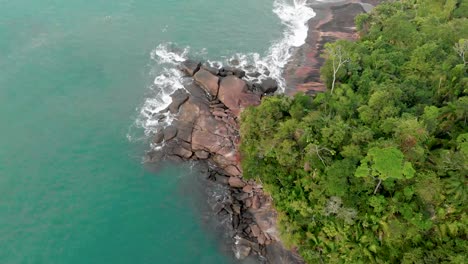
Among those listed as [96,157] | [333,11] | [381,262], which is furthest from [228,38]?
[381,262]

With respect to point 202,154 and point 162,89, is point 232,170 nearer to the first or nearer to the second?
point 202,154

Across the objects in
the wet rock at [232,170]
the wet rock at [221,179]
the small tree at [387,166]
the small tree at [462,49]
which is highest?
the small tree at [462,49]

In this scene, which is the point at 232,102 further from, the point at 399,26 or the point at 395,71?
the point at 399,26

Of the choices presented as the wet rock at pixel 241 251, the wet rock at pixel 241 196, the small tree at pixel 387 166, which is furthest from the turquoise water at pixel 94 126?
the small tree at pixel 387 166

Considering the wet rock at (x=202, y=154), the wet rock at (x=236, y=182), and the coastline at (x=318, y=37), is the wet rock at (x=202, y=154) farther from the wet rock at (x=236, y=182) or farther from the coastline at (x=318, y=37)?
the coastline at (x=318, y=37)

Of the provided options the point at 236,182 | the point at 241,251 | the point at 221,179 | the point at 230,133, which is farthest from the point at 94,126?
the point at 241,251

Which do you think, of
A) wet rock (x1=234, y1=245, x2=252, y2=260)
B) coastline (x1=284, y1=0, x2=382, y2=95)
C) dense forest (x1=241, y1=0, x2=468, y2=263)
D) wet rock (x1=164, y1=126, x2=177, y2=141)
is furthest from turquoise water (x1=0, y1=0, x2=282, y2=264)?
dense forest (x1=241, y1=0, x2=468, y2=263)
